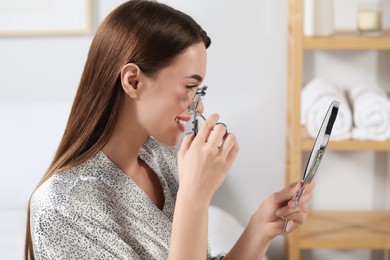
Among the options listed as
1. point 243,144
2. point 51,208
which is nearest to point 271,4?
point 243,144

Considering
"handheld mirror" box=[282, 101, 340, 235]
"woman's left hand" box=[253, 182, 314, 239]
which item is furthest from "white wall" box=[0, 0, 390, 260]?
"handheld mirror" box=[282, 101, 340, 235]

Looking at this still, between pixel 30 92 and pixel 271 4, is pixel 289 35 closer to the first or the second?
pixel 271 4

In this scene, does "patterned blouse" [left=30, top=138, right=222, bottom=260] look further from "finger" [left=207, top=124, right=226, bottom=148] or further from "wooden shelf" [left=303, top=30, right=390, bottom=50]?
"wooden shelf" [left=303, top=30, right=390, bottom=50]

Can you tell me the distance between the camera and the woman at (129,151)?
124cm

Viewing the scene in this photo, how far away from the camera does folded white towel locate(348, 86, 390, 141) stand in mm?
2408

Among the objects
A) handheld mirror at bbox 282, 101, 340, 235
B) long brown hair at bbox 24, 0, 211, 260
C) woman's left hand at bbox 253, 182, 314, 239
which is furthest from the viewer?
woman's left hand at bbox 253, 182, 314, 239

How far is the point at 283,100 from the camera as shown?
2.76 m

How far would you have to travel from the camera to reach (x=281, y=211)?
4.79 feet

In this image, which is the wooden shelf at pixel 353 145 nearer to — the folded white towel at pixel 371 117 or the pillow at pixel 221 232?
the folded white towel at pixel 371 117

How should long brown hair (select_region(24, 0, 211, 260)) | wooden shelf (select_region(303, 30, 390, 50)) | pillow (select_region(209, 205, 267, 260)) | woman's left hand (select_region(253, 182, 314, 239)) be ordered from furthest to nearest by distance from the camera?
wooden shelf (select_region(303, 30, 390, 50)), pillow (select_region(209, 205, 267, 260)), woman's left hand (select_region(253, 182, 314, 239)), long brown hair (select_region(24, 0, 211, 260))

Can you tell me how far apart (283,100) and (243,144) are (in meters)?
0.23

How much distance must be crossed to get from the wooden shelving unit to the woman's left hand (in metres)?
0.99

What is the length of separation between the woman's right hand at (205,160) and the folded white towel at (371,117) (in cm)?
125

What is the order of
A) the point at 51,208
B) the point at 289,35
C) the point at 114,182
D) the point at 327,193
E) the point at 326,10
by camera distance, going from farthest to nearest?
the point at 327,193
the point at 289,35
the point at 326,10
the point at 114,182
the point at 51,208
